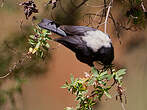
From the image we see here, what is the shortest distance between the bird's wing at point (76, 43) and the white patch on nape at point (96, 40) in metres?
0.02

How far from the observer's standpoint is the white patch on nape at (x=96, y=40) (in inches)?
49.2

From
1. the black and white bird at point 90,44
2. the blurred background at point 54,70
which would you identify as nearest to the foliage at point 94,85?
the black and white bird at point 90,44

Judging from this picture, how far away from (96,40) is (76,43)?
79mm

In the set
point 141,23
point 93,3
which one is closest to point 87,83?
point 141,23

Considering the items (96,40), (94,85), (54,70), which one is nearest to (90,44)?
(96,40)

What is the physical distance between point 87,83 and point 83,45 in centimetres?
15

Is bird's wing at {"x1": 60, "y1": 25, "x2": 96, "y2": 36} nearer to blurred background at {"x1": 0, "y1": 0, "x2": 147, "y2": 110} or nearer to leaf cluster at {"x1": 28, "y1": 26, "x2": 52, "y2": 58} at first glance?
leaf cluster at {"x1": 28, "y1": 26, "x2": 52, "y2": 58}

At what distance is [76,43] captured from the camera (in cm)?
126

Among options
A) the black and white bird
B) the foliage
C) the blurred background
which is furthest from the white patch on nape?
the blurred background

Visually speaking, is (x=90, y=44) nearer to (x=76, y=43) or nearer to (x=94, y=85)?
(x=76, y=43)

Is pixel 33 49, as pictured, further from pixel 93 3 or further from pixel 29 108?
pixel 29 108

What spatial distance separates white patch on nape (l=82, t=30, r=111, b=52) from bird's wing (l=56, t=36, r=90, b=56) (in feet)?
0.06

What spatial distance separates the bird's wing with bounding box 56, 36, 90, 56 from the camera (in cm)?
126

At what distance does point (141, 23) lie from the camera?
5.34ft
